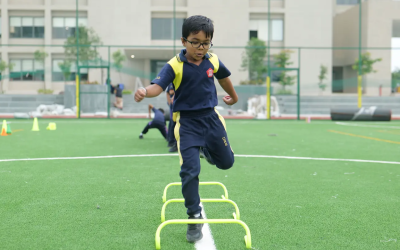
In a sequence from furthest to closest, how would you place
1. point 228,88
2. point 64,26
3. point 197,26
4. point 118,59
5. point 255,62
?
point 64,26 → point 255,62 → point 118,59 → point 228,88 → point 197,26

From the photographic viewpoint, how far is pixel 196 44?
124 inches

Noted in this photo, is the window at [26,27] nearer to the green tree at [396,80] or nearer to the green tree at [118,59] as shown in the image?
the green tree at [118,59]

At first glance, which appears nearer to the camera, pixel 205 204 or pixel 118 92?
pixel 205 204

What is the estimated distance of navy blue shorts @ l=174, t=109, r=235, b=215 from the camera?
3129 millimetres

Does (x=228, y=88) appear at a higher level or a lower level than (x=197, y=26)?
lower

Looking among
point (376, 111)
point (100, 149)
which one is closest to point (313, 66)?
point (376, 111)

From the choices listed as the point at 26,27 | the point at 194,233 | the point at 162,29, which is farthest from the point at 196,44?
the point at 26,27

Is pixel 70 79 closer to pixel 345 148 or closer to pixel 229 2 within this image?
pixel 229 2

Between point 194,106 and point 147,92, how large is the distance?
0.45 meters

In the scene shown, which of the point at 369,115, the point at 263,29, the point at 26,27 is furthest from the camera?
the point at 26,27

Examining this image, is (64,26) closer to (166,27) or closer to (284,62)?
(166,27)

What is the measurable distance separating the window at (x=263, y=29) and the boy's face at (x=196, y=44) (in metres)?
29.7

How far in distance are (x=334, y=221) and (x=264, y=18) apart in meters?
30.6

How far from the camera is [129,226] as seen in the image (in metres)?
3.31
